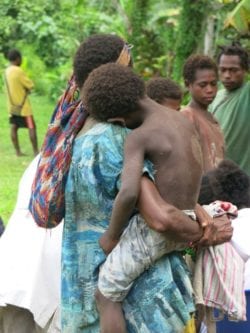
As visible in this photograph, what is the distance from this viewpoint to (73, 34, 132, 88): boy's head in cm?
295

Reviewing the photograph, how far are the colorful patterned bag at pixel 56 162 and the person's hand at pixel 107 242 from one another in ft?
0.74

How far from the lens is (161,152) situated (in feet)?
8.84

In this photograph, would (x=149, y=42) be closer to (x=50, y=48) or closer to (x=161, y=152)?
(x=50, y=48)

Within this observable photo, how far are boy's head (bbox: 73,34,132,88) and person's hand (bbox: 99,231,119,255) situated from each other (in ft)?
1.94

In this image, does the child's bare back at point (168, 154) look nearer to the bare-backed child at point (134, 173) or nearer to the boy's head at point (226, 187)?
the bare-backed child at point (134, 173)

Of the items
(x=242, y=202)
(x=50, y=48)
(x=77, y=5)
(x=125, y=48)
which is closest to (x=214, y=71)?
(x=242, y=202)

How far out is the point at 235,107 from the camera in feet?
18.8

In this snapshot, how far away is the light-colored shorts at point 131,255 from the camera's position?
8.88 feet

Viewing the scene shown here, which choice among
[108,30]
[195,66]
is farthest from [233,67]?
[108,30]

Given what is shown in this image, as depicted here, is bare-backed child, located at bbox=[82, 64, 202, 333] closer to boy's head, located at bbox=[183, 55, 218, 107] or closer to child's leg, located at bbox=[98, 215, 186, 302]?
child's leg, located at bbox=[98, 215, 186, 302]

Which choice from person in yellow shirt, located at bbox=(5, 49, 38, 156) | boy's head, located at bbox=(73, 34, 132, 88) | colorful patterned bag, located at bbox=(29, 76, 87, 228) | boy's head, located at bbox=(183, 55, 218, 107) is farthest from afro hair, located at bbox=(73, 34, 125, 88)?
person in yellow shirt, located at bbox=(5, 49, 38, 156)

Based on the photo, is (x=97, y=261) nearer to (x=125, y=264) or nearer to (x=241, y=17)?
(x=125, y=264)

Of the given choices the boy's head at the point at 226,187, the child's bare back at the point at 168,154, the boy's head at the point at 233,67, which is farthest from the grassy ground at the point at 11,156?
the child's bare back at the point at 168,154

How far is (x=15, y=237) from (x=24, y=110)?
27.6 feet
